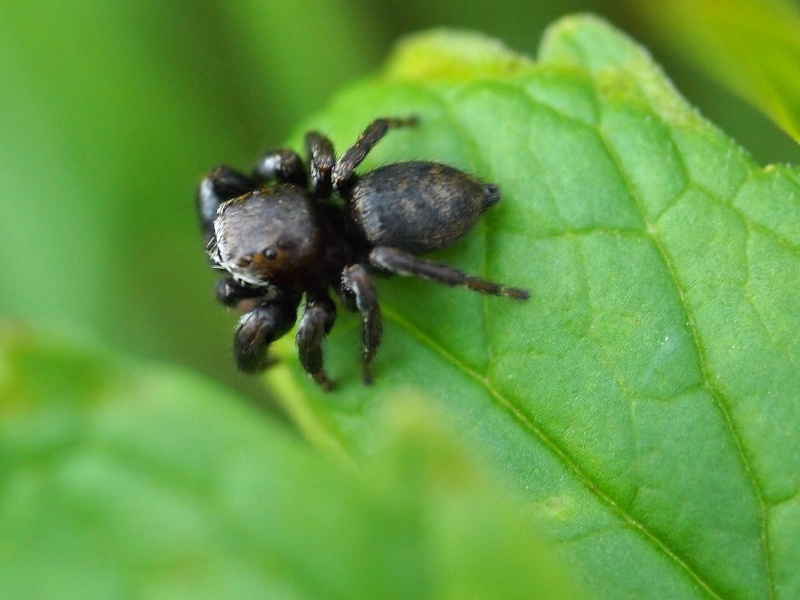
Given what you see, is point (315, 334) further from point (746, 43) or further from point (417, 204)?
point (746, 43)

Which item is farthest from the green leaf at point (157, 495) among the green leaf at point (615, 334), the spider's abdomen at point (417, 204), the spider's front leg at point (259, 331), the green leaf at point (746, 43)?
the green leaf at point (746, 43)

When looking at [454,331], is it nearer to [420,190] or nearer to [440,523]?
[420,190]

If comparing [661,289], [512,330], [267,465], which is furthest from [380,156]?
[267,465]

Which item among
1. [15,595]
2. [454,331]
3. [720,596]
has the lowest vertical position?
[720,596]

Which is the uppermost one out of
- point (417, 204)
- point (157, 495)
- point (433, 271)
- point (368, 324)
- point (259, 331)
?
point (157, 495)

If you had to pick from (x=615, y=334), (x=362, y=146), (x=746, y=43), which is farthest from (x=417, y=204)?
(x=746, y=43)

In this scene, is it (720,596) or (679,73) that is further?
(679,73)

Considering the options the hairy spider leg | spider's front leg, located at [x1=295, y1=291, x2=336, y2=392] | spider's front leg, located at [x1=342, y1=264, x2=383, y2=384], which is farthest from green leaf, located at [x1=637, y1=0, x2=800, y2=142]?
spider's front leg, located at [x1=295, y1=291, x2=336, y2=392]
